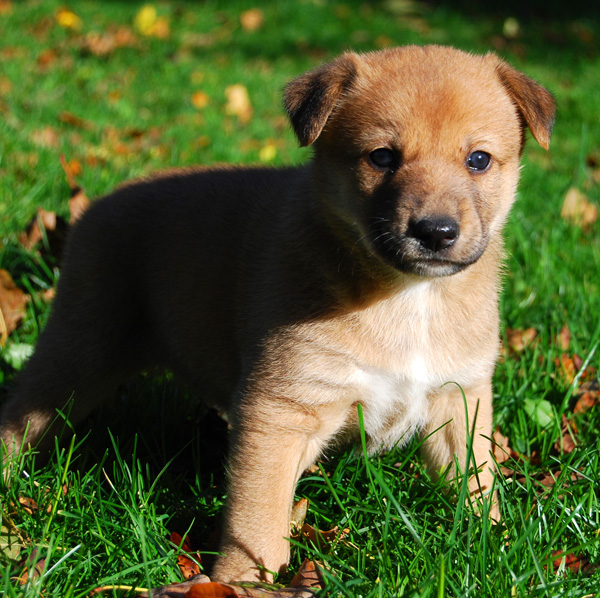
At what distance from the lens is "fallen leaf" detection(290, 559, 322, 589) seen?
7.53ft

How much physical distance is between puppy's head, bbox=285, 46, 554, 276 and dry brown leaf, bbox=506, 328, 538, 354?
1089 millimetres

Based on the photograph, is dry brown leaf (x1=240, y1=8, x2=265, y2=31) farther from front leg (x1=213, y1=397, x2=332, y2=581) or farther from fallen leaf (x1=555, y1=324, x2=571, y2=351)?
front leg (x1=213, y1=397, x2=332, y2=581)

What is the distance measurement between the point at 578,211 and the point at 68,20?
5.62 meters

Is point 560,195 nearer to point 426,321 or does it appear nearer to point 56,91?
point 426,321

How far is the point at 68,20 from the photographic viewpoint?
812 cm

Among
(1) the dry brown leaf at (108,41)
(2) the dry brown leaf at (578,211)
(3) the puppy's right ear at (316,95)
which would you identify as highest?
(3) the puppy's right ear at (316,95)

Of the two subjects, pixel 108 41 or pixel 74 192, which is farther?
pixel 108 41

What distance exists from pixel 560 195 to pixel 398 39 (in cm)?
508

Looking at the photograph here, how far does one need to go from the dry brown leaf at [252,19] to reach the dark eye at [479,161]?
292 inches

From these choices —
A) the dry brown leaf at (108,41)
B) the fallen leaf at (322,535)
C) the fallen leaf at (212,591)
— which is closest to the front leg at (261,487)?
the fallen leaf at (322,535)

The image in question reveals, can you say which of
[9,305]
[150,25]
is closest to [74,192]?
[9,305]

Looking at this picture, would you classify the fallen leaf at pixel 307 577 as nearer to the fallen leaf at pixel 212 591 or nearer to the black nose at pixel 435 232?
the fallen leaf at pixel 212 591

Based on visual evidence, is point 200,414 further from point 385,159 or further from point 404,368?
point 385,159

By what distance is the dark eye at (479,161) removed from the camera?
2.50 metres
